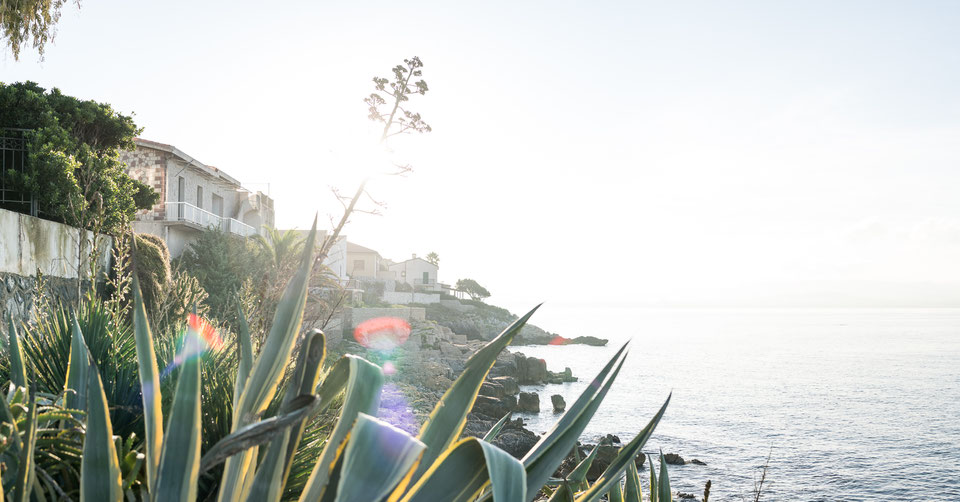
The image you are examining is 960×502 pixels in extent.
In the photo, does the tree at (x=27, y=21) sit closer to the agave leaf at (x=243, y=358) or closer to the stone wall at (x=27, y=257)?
the stone wall at (x=27, y=257)

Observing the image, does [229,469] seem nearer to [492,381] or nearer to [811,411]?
[492,381]

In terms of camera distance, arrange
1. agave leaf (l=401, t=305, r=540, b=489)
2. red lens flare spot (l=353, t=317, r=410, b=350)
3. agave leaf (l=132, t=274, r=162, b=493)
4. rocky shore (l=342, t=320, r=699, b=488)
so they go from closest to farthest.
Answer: agave leaf (l=132, t=274, r=162, b=493)
agave leaf (l=401, t=305, r=540, b=489)
rocky shore (l=342, t=320, r=699, b=488)
red lens flare spot (l=353, t=317, r=410, b=350)

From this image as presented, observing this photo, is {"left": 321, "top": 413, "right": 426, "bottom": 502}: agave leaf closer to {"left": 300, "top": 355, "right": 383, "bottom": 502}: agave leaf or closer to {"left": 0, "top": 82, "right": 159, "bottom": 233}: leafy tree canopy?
{"left": 300, "top": 355, "right": 383, "bottom": 502}: agave leaf

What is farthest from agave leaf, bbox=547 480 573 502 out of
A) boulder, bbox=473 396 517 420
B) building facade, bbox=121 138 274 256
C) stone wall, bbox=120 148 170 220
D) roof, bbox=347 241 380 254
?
roof, bbox=347 241 380 254

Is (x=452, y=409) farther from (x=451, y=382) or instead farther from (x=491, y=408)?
(x=451, y=382)

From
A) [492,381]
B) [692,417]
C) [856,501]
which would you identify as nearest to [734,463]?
[856,501]

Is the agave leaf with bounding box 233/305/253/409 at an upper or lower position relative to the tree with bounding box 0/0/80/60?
lower

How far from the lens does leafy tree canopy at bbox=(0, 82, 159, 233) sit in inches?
430

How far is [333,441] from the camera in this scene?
3.72 feet

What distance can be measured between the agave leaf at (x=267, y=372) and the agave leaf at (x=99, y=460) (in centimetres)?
18

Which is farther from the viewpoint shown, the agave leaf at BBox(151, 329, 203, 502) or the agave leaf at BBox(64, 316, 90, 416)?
the agave leaf at BBox(64, 316, 90, 416)

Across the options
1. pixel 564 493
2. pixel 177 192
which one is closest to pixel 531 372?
pixel 177 192

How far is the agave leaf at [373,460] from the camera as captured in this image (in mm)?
869

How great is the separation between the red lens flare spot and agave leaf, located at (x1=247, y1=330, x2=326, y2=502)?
2863 cm
